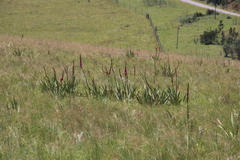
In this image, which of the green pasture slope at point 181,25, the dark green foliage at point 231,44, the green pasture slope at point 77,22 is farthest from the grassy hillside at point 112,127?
the green pasture slope at point 77,22

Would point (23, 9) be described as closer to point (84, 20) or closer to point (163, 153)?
point (84, 20)

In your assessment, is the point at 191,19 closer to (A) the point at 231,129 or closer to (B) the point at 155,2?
(B) the point at 155,2

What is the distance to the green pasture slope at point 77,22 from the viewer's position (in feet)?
148

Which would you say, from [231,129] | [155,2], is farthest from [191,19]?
[231,129]

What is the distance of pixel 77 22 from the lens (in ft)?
189

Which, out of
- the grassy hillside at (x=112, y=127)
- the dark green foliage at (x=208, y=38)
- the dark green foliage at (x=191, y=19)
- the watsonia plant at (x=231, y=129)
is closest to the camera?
the grassy hillside at (x=112, y=127)

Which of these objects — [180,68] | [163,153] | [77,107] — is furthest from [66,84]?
[180,68]

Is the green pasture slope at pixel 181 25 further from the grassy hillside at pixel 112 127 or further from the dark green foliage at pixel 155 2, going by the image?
the grassy hillside at pixel 112 127

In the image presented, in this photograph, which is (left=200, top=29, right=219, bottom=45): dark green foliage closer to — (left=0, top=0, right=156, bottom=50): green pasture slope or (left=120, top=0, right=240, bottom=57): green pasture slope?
(left=120, top=0, right=240, bottom=57): green pasture slope

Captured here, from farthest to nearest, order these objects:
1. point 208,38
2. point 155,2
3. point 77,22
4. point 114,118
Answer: point 155,2
point 77,22
point 208,38
point 114,118

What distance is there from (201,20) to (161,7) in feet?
59.0

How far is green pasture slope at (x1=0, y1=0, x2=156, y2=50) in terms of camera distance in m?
45.0

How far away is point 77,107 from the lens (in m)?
3.93

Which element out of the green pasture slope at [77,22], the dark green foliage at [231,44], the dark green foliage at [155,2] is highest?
the dark green foliage at [155,2]
